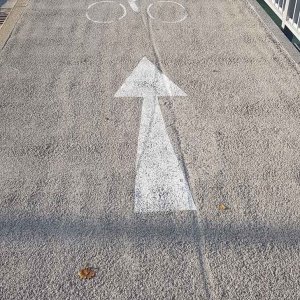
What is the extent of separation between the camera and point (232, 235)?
4098 millimetres

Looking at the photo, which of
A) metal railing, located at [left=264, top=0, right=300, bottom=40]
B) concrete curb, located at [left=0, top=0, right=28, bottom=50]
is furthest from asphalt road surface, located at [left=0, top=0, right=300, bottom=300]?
metal railing, located at [left=264, top=0, right=300, bottom=40]

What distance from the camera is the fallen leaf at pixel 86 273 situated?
376 centimetres

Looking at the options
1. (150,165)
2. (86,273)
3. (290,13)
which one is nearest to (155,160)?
(150,165)

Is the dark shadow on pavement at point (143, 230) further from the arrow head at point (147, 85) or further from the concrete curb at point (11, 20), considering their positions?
the concrete curb at point (11, 20)

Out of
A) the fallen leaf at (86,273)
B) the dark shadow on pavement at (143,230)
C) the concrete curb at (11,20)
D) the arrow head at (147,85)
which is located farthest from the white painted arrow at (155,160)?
the concrete curb at (11,20)

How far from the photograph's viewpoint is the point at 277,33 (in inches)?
304

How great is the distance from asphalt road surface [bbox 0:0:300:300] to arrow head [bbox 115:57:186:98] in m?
0.03

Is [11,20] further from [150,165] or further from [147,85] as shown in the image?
[150,165]

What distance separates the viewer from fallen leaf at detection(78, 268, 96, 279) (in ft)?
12.3

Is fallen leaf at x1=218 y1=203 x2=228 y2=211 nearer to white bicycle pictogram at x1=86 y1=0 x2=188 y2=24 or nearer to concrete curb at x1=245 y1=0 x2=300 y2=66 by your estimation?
concrete curb at x1=245 y1=0 x2=300 y2=66

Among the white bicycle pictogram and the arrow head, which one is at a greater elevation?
the arrow head

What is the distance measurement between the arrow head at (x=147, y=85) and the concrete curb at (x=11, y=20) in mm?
2499

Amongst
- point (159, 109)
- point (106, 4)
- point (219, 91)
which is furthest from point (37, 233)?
point (106, 4)

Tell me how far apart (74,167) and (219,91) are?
7.92 feet
